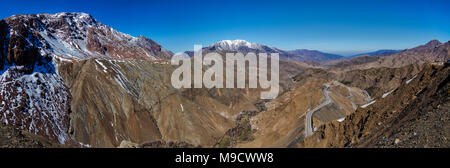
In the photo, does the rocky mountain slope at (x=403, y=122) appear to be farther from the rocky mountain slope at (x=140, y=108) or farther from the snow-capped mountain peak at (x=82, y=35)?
the snow-capped mountain peak at (x=82, y=35)

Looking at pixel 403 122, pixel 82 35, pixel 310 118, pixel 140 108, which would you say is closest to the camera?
pixel 403 122

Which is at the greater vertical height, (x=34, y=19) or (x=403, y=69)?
(x=34, y=19)

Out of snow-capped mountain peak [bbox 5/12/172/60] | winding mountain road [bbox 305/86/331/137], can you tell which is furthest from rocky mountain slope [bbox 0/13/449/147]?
snow-capped mountain peak [bbox 5/12/172/60]

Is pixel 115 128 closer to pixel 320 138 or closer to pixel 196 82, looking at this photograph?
pixel 196 82

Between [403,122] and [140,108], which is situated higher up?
[403,122]

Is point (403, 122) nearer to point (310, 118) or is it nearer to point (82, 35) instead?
point (310, 118)

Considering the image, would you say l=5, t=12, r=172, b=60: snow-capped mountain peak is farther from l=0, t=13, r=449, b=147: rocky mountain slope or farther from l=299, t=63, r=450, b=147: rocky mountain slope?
l=299, t=63, r=450, b=147: rocky mountain slope

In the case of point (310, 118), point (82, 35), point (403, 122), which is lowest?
point (310, 118)

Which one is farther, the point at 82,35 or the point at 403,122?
the point at 82,35

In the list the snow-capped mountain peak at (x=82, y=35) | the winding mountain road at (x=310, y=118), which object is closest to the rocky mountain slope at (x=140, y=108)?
the winding mountain road at (x=310, y=118)

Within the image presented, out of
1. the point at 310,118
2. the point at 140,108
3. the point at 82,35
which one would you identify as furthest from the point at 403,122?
the point at 82,35
